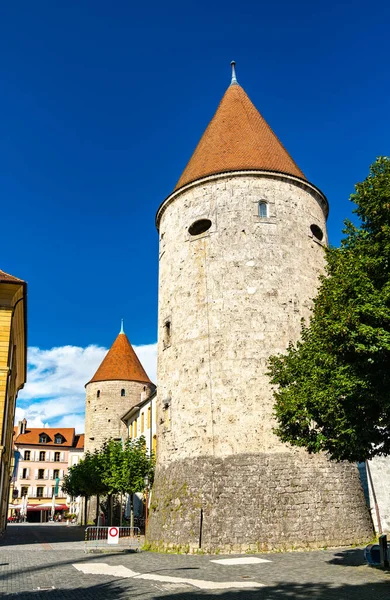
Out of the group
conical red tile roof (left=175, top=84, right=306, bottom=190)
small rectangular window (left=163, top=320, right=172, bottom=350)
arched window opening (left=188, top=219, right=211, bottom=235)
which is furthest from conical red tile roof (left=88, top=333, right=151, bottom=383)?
arched window opening (left=188, top=219, right=211, bottom=235)

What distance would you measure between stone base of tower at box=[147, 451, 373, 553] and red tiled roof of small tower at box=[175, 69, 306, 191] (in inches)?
398

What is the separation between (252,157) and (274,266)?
4.49 meters

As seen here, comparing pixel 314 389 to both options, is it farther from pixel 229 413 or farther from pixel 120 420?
pixel 120 420

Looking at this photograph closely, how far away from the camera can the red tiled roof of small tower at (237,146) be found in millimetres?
18750

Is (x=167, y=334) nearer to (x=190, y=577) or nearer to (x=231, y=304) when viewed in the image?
(x=231, y=304)

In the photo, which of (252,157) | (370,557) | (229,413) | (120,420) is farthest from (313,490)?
(120,420)

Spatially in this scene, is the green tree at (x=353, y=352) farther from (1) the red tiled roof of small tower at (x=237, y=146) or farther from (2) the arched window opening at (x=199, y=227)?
(1) the red tiled roof of small tower at (x=237, y=146)

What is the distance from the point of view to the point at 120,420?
38.1 metres

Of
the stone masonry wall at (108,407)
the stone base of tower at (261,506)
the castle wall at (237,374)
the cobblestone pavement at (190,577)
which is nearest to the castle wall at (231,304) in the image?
the castle wall at (237,374)

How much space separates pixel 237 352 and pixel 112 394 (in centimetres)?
2457

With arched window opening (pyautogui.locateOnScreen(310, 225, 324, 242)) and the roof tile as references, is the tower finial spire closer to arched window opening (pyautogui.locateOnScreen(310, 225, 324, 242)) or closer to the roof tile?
arched window opening (pyautogui.locateOnScreen(310, 225, 324, 242))

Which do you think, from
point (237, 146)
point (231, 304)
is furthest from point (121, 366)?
point (231, 304)

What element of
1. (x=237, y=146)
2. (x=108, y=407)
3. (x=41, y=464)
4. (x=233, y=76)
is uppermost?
(x=233, y=76)

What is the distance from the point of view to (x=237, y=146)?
19.6 metres
